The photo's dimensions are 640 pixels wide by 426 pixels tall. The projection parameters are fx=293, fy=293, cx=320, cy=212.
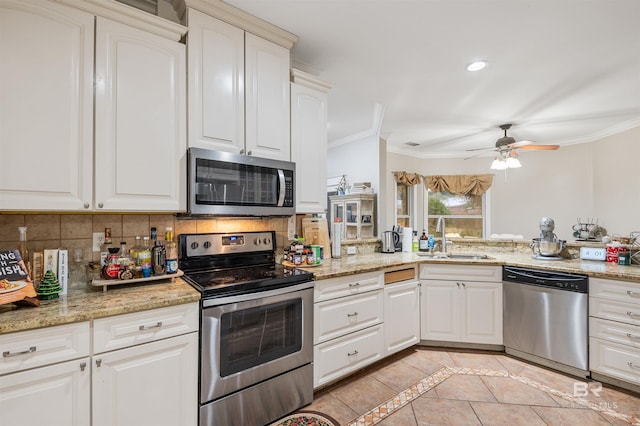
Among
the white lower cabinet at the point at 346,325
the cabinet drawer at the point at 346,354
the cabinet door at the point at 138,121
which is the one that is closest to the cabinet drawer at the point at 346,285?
the white lower cabinet at the point at 346,325

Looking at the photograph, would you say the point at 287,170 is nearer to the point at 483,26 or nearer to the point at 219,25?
the point at 219,25

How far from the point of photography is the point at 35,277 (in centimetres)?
144

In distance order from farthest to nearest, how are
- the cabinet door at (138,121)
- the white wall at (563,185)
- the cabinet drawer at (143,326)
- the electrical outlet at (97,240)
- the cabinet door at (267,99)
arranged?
the white wall at (563,185), the cabinet door at (267,99), the electrical outlet at (97,240), the cabinet door at (138,121), the cabinet drawer at (143,326)

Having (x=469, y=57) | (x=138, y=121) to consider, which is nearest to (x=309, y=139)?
(x=138, y=121)

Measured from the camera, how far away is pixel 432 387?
221cm

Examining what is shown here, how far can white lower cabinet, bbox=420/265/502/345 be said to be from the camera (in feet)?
8.94

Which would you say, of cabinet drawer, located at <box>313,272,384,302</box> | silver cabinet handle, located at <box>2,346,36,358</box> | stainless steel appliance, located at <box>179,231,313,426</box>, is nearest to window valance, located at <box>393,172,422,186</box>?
cabinet drawer, located at <box>313,272,384,302</box>

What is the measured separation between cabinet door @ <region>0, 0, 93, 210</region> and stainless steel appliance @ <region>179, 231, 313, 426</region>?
2.38ft

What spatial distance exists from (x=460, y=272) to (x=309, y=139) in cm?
→ 187

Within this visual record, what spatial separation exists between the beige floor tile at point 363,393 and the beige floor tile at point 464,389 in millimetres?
373

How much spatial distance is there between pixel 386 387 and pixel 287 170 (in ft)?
5.89

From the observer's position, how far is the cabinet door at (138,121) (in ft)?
5.02

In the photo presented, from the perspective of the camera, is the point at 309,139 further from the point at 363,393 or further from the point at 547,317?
the point at 547,317

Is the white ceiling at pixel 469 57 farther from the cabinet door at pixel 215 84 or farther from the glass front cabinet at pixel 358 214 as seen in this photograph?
the glass front cabinet at pixel 358 214
